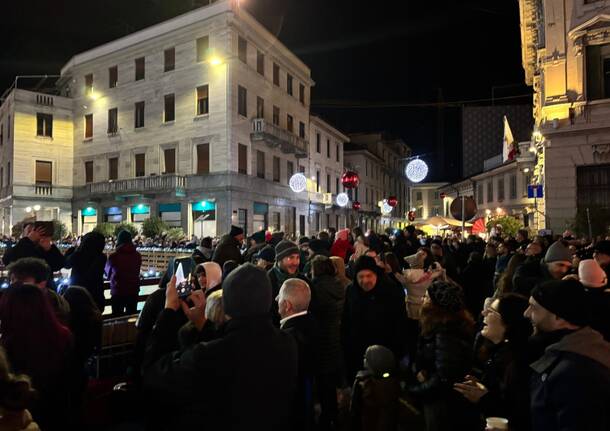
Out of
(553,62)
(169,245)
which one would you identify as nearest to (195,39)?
(169,245)

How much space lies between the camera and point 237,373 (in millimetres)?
2154

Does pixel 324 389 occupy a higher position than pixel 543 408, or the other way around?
pixel 543 408

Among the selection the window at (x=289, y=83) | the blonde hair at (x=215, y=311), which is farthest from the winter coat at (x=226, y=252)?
the window at (x=289, y=83)

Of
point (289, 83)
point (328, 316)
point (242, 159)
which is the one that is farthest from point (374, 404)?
point (289, 83)

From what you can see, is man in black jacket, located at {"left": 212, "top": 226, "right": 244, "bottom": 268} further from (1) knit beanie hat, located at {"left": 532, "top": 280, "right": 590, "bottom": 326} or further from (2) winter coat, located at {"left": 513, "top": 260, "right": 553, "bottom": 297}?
(1) knit beanie hat, located at {"left": 532, "top": 280, "right": 590, "bottom": 326}

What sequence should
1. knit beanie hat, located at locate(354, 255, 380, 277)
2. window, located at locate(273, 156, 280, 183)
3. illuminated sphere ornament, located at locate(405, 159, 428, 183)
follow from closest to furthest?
1. knit beanie hat, located at locate(354, 255, 380, 277)
2. illuminated sphere ornament, located at locate(405, 159, 428, 183)
3. window, located at locate(273, 156, 280, 183)

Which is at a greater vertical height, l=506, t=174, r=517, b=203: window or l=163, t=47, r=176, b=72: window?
l=163, t=47, r=176, b=72: window

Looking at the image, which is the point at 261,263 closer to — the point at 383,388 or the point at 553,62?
the point at 383,388

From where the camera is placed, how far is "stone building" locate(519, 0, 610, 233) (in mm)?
16125

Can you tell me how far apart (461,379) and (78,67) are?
38852 mm

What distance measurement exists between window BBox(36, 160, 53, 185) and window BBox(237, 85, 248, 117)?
16.3 m

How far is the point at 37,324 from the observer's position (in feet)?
9.13

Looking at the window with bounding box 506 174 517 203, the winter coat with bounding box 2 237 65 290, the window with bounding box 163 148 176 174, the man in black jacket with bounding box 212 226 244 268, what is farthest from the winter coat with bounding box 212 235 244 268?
the window with bounding box 506 174 517 203

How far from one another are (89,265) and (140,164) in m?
26.9
